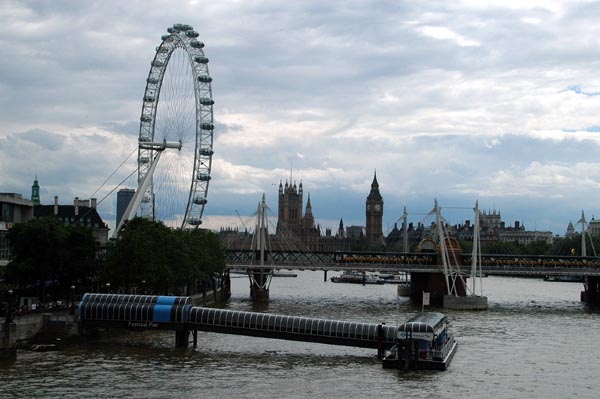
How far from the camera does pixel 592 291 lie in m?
120

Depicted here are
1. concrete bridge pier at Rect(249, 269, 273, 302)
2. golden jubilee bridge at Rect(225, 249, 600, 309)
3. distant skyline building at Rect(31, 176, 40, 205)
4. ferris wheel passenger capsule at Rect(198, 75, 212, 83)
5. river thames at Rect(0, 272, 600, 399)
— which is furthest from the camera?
distant skyline building at Rect(31, 176, 40, 205)

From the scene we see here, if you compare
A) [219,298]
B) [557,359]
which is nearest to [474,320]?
[557,359]

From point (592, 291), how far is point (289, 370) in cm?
7849

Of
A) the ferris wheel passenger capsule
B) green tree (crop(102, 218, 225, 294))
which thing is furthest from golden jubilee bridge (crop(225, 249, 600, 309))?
the ferris wheel passenger capsule

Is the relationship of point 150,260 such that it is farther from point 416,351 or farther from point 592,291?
point 592,291

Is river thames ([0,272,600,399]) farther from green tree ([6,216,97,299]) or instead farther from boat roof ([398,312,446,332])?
green tree ([6,216,97,299])

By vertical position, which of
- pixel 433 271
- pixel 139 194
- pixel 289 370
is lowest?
pixel 289 370

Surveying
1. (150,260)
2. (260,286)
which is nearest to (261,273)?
(260,286)

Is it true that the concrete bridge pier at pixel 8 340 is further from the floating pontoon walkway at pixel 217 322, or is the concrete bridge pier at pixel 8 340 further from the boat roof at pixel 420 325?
the boat roof at pixel 420 325

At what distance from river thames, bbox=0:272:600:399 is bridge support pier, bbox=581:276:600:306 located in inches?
1844

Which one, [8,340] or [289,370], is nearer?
[289,370]

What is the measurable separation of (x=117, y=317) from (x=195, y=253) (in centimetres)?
3811

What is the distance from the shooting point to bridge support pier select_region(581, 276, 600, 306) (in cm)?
11776

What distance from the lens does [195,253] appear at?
96.8 meters
